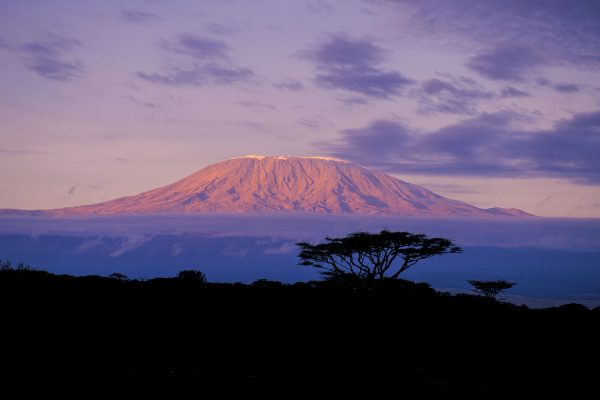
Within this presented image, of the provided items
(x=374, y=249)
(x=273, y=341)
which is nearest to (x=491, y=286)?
(x=374, y=249)

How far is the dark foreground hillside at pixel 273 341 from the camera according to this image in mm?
15594

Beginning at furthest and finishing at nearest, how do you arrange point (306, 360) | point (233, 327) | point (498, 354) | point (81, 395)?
point (233, 327)
point (498, 354)
point (306, 360)
point (81, 395)

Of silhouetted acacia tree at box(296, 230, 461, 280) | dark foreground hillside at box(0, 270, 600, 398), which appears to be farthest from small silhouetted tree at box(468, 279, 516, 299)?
dark foreground hillside at box(0, 270, 600, 398)

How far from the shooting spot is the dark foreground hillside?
15594 millimetres

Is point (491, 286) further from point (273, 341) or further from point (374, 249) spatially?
point (273, 341)

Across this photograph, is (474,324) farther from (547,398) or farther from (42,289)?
(42,289)

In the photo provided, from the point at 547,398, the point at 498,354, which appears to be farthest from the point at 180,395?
the point at 498,354

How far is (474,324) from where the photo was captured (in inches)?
1057

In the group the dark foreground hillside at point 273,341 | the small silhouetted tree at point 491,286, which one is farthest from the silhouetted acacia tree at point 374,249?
the small silhouetted tree at point 491,286

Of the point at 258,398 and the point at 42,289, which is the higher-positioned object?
the point at 42,289

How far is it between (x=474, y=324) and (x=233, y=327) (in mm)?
10427

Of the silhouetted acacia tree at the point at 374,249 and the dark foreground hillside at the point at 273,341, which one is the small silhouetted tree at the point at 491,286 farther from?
the dark foreground hillside at the point at 273,341

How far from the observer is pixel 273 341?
21109 millimetres

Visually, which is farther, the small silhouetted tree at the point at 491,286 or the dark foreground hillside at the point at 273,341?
the small silhouetted tree at the point at 491,286
